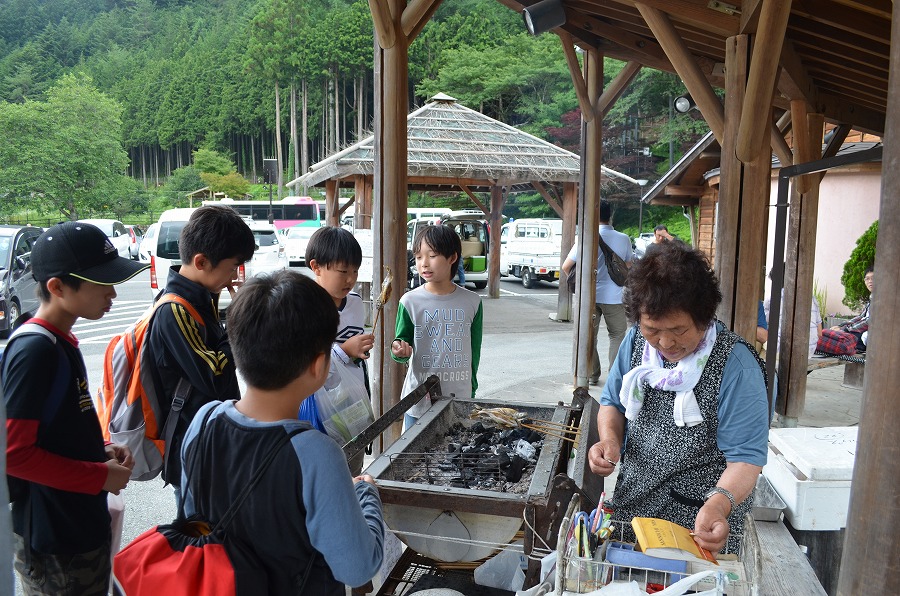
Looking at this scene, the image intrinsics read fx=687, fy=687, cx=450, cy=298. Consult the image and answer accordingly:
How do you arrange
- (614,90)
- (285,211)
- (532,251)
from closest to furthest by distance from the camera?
(614,90)
(532,251)
(285,211)

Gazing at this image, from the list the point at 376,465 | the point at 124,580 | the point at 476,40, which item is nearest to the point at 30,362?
the point at 124,580

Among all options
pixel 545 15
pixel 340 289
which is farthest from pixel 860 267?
pixel 340 289

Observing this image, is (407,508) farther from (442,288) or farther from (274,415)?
(442,288)

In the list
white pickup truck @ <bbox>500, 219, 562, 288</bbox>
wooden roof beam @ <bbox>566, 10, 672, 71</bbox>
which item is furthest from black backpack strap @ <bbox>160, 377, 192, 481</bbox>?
white pickup truck @ <bbox>500, 219, 562, 288</bbox>

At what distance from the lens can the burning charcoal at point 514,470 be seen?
9.97ft

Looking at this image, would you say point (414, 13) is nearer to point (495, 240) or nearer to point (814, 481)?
point (814, 481)

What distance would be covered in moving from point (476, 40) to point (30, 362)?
46717 mm

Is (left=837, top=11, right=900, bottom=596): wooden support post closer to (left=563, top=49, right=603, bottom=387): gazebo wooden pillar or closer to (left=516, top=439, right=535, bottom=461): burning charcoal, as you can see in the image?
(left=516, top=439, right=535, bottom=461): burning charcoal

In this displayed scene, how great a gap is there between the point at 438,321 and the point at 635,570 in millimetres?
2202

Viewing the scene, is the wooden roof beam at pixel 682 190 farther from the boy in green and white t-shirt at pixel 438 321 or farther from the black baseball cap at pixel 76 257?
the black baseball cap at pixel 76 257

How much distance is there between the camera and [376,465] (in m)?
2.81

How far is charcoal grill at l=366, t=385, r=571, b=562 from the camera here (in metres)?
2.51

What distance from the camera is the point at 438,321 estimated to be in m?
3.85

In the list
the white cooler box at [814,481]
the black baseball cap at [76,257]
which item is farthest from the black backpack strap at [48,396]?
the white cooler box at [814,481]
